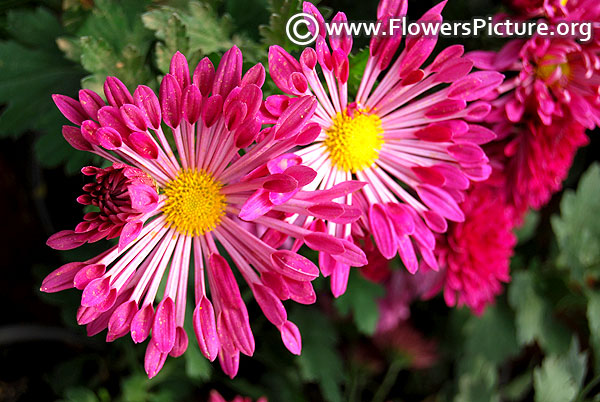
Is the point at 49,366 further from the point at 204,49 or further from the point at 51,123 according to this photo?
the point at 204,49

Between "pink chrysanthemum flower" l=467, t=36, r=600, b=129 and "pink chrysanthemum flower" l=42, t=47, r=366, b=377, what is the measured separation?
1.11 feet

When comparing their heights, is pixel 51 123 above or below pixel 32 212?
above

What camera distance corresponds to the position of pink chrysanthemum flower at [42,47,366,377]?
0.50 m

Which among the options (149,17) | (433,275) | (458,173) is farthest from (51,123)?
(433,275)

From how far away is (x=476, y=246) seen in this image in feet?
2.67

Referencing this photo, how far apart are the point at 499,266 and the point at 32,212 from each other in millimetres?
983

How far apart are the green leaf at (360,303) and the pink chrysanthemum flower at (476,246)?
6.8 inches

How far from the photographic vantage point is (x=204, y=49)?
67 centimetres

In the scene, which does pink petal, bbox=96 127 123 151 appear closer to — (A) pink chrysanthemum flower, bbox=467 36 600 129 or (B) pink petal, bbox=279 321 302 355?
(B) pink petal, bbox=279 321 302 355

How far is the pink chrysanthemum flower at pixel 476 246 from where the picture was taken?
31.5 inches

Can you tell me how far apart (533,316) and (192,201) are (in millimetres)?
889

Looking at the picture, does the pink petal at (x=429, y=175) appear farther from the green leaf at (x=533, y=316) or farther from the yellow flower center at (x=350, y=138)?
the green leaf at (x=533, y=316)

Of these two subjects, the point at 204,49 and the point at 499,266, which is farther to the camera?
the point at 499,266

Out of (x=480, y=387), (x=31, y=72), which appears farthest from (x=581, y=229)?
(x=31, y=72)
